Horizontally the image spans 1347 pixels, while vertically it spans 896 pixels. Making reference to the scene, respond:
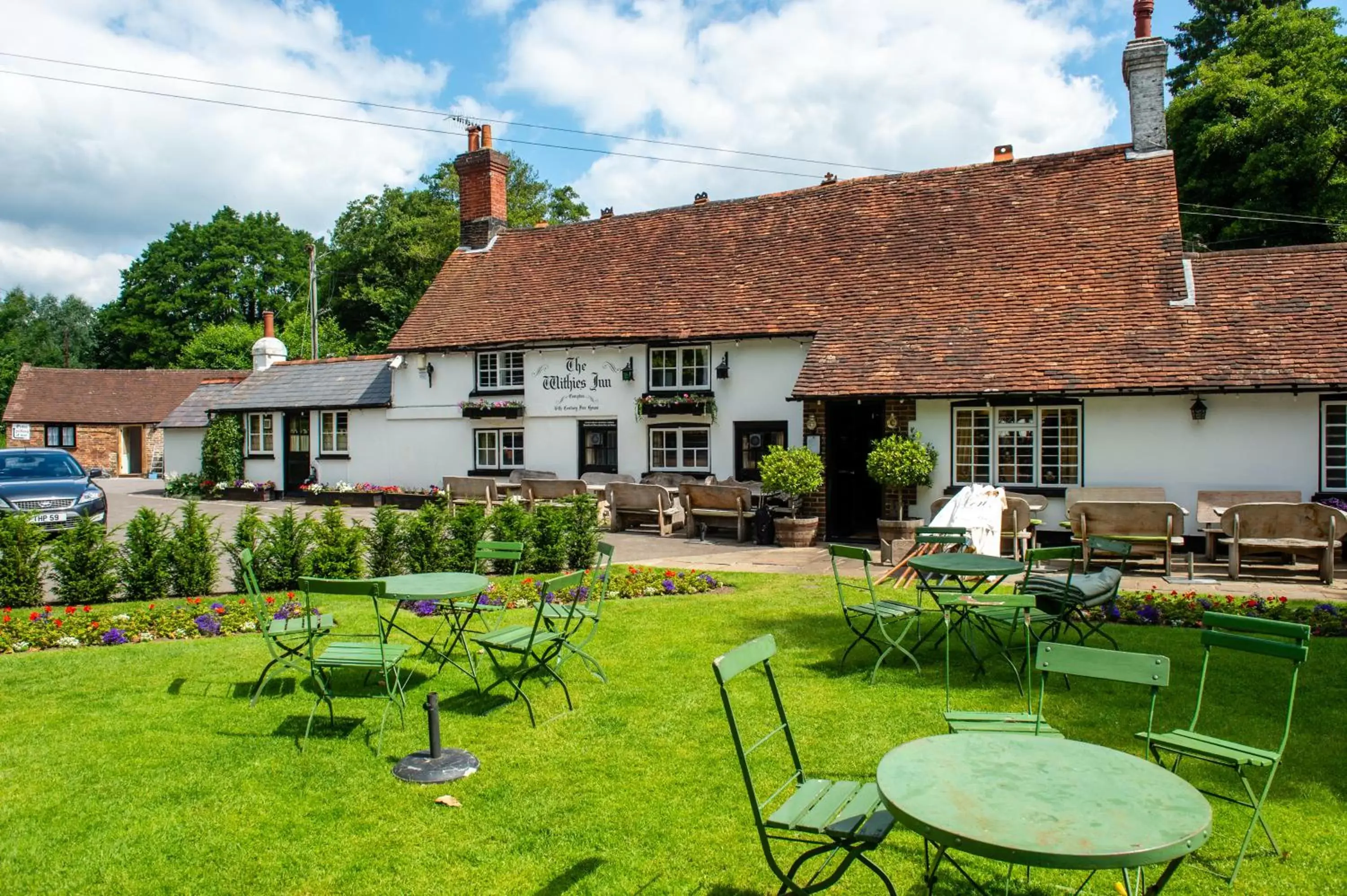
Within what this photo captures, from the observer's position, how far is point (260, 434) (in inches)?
1087

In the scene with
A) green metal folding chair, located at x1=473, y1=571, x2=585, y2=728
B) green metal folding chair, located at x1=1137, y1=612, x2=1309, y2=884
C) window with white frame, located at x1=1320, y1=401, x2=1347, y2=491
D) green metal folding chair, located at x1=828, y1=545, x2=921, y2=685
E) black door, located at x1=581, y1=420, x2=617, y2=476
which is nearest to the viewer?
green metal folding chair, located at x1=1137, y1=612, x2=1309, y2=884

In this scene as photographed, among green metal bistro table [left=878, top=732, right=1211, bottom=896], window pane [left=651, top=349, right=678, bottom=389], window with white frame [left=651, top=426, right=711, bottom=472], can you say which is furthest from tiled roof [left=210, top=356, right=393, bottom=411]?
green metal bistro table [left=878, top=732, right=1211, bottom=896]

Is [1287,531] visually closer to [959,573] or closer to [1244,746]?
[959,573]

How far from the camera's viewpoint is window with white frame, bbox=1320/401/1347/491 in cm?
1351

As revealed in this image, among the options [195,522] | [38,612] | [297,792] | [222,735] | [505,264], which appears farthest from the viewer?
[505,264]

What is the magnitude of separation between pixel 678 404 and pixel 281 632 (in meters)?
12.9

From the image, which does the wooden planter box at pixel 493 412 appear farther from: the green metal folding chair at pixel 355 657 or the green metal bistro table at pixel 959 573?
the green metal folding chair at pixel 355 657

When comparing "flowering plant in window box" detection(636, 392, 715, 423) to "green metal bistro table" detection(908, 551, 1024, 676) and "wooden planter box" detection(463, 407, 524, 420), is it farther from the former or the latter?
"green metal bistro table" detection(908, 551, 1024, 676)

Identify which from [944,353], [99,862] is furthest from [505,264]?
[99,862]

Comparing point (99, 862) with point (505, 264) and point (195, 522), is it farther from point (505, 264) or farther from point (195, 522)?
point (505, 264)

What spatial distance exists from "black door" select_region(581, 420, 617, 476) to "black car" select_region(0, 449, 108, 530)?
9.72 meters

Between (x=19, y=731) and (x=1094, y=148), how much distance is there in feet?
65.9

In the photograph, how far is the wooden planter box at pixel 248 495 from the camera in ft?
86.3

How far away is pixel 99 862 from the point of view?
413cm
